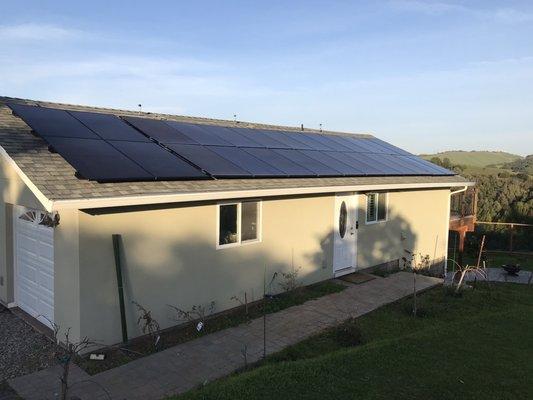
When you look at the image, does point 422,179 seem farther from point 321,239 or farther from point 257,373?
point 257,373

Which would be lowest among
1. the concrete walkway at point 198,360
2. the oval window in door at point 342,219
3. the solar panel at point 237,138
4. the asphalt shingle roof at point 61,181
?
the concrete walkway at point 198,360

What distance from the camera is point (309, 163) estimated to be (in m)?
11.6

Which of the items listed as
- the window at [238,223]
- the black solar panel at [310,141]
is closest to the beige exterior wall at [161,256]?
the window at [238,223]

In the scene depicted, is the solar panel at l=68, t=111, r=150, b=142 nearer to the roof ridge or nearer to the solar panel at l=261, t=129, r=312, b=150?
the roof ridge

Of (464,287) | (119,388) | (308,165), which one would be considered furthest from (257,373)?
(464,287)

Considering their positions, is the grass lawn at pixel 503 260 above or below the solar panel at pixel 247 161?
below

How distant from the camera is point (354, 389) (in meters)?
5.67

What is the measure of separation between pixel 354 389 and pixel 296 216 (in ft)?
17.5

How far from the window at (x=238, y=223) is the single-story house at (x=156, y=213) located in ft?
0.07

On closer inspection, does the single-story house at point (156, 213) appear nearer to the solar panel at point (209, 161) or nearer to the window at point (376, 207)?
the solar panel at point (209, 161)

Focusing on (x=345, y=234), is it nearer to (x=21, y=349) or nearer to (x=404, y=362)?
(x=404, y=362)

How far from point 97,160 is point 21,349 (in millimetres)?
3188

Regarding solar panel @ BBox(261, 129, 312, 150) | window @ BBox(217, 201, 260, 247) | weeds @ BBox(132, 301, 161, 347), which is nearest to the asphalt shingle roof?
window @ BBox(217, 201, 260, 247)

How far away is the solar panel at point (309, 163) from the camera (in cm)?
1117
